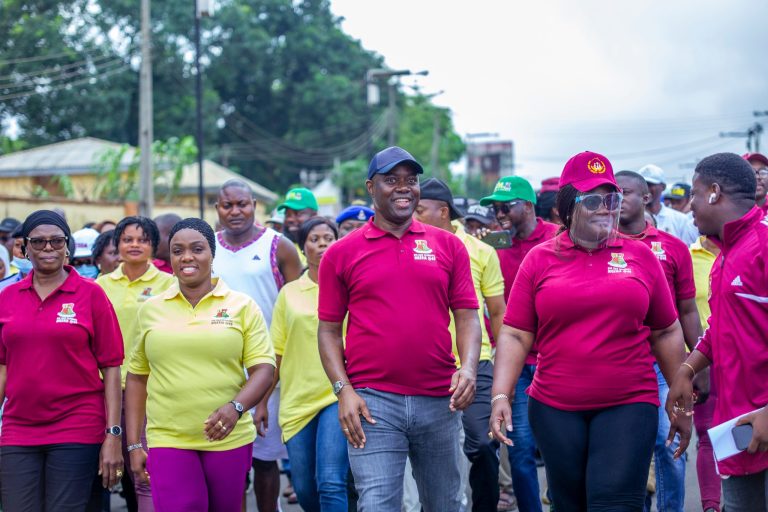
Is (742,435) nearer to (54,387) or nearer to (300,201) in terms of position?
(54,387)

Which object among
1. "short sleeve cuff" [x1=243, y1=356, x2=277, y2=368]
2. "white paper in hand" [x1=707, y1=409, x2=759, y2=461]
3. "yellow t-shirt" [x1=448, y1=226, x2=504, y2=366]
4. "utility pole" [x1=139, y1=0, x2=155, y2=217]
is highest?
"utility pole" [x1=139, y1=0, x2=155, y2=217]

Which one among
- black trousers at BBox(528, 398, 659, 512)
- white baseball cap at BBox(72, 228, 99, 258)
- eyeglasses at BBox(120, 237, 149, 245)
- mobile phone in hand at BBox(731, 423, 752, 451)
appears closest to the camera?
mobile phone in hand at BBox(731, 423, 752, 451)

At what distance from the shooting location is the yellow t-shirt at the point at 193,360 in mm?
5336

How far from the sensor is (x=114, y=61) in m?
47.4

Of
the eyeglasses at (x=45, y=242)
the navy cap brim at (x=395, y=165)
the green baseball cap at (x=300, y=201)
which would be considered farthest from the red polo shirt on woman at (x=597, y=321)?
the green baseball cap at (x=300, y=201)

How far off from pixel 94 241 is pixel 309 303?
3.28 m

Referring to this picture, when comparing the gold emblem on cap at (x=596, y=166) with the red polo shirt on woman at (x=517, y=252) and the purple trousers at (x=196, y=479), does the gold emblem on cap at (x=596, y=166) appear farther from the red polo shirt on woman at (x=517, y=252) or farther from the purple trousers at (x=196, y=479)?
the red polo shirt on woman at (x=517, y=252)

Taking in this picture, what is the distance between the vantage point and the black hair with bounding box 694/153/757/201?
4594 millimetres

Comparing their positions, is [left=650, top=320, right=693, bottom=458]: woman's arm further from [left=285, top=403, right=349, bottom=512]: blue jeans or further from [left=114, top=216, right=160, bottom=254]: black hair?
[left=114, top=216, right=160, bottom=254]: black hair

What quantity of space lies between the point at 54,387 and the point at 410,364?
84.1 inches

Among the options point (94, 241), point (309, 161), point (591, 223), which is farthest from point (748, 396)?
point (309, 161)

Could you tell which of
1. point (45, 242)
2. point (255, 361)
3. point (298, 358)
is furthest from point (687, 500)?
point (45, 242)

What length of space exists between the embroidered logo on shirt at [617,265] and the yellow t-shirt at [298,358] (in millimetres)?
2186

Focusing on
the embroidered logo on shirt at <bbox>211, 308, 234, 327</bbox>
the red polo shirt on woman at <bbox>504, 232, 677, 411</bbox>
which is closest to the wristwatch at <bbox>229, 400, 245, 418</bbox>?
the embroidered logo on shirt at <bbox>211, 308, 234, 327</bbox>
